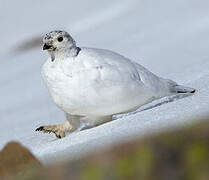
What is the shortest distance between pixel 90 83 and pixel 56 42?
430 mm

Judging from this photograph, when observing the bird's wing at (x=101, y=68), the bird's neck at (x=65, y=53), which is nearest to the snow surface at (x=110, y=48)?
the bird's wing at (x=101, y=68)

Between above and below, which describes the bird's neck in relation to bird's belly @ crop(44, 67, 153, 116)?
above

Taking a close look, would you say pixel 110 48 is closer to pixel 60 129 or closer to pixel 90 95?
pixel 60 129

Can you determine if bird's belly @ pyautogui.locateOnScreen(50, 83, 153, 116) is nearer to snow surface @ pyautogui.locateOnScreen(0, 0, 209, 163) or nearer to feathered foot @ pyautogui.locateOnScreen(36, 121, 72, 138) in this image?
snow surface @ pyautogui.locateOnScreen(0, 0, 209, 163)

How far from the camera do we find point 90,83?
438 cm

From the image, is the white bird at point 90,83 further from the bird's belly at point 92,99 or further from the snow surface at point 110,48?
the snow surface at point 110,48

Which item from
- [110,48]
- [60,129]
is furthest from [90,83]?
[110,48]

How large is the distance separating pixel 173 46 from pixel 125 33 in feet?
8.99

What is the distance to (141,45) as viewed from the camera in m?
10.9

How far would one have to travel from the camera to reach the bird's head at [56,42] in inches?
183

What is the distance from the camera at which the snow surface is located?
4.22 metres

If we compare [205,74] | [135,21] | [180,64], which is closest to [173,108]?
[205,74]

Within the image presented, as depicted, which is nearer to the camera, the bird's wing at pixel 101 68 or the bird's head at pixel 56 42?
the bird's wing at pixel 101 68

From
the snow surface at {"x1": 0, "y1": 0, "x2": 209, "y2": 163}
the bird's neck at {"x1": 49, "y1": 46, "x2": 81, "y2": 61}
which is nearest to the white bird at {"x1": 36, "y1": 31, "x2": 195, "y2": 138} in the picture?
the bird's neck at {"x1": 49, "y1": 46, "x2": 81, "y2": 61}
